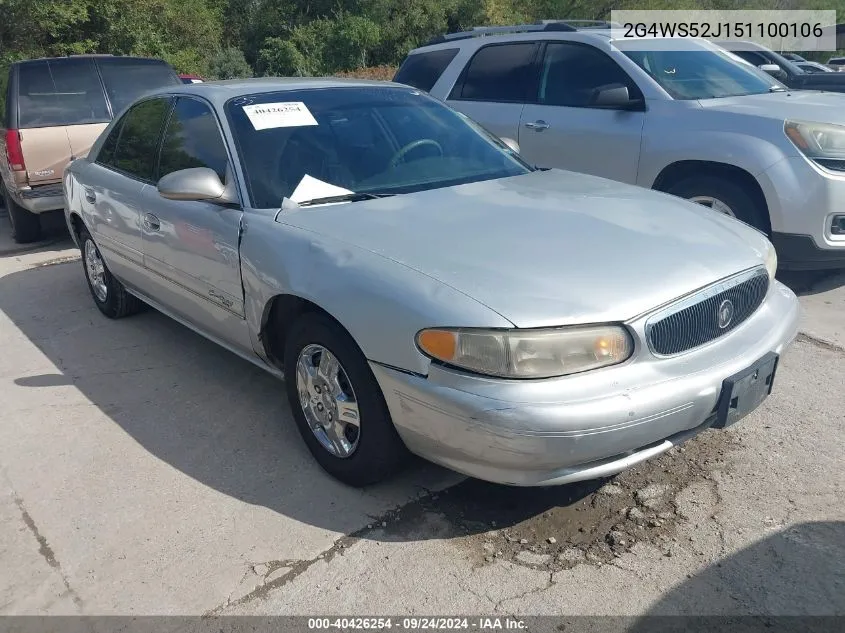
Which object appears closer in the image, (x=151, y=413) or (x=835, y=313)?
(x=151, y=413)

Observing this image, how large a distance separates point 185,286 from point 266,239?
0.93 m

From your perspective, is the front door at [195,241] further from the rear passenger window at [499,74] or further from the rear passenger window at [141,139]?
the rear passenger window at [499,74]

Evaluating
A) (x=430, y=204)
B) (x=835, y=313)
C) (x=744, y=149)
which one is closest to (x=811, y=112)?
(x=744, y=149)

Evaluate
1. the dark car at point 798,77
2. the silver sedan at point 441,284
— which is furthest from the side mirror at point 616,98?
the dark car at point 798,77

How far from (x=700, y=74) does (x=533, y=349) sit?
439 centimetres

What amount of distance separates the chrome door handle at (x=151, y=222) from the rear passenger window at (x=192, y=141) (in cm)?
27

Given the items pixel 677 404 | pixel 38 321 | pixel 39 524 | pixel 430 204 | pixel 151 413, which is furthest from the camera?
pixel 38 321

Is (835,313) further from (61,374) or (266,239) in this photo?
(61,374)

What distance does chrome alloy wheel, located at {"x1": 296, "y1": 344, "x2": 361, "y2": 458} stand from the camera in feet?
9.92

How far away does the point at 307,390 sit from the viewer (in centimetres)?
324

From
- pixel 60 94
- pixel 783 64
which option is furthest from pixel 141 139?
pixel 783 64

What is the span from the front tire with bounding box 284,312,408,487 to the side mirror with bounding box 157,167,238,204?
0.77 meters

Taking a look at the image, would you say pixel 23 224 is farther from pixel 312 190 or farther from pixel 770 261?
pixel 770 261

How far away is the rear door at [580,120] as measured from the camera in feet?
18.9
